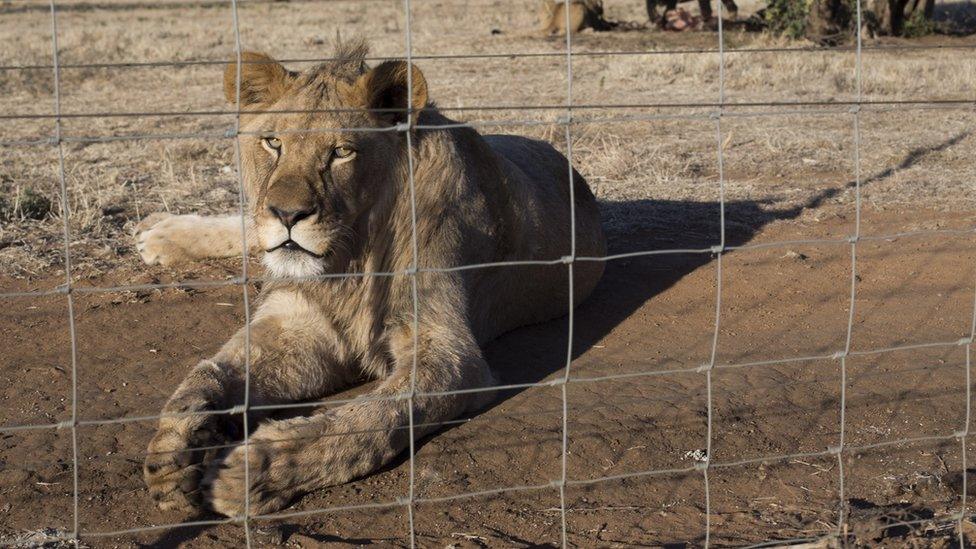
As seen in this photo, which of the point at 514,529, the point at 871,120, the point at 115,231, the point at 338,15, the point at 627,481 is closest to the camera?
the point at 514,529

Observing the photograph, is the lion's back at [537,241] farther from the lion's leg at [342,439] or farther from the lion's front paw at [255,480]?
the lion's front paw at [255,480]

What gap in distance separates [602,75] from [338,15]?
1089 centimetres

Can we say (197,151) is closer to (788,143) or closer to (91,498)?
(788,143)

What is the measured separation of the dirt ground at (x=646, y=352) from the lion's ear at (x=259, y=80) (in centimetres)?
54

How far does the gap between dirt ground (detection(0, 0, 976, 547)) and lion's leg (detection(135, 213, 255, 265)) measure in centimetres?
9

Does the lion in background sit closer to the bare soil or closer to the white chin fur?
the bare soil

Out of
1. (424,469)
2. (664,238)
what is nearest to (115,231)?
(664,238)

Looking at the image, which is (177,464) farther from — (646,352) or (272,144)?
(646,352)

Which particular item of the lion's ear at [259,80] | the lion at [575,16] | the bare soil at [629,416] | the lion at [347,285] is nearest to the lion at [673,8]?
the lion at [575,16]

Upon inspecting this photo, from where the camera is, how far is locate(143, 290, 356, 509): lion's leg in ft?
11.5

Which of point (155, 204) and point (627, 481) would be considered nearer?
point (627, 481)

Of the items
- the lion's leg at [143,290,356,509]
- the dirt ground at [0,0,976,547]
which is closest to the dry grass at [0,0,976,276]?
the dirt ground at [0,0,976,547]

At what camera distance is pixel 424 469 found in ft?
12.3

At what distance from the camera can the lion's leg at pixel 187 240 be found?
6.07 meters
